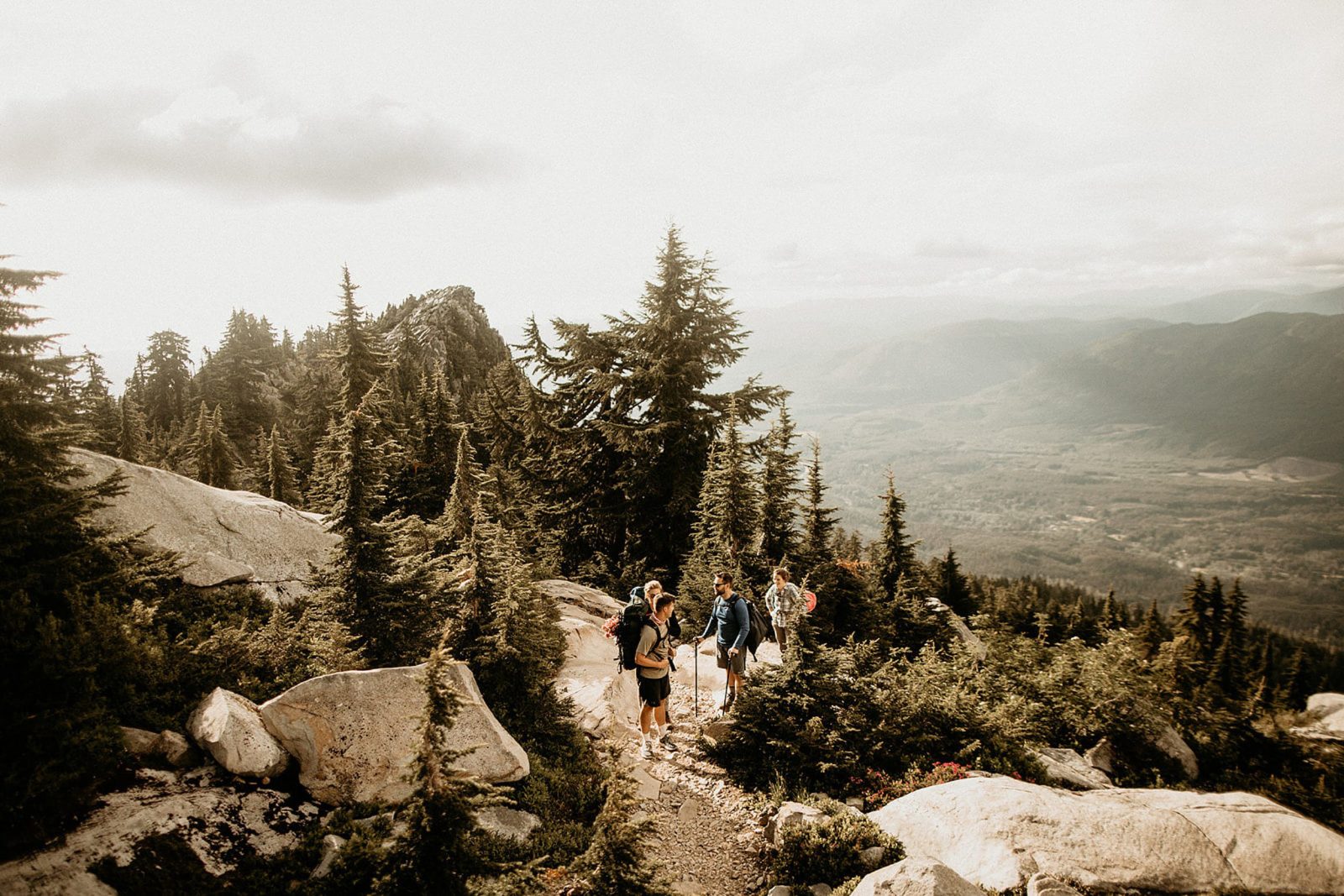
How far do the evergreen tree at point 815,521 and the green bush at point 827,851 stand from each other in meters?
13.1

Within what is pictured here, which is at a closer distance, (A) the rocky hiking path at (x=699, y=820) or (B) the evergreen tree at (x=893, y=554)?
(A) the rocky hiking path at (x=699, y=820)

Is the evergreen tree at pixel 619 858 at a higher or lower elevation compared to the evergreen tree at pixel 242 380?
lower

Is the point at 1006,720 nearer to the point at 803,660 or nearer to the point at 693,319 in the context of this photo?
the point at 803,660

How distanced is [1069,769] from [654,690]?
30.4 ft

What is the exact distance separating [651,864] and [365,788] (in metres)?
4.90

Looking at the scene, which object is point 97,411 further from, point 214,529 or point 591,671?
point 591,671

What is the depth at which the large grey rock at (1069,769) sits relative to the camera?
11602 millimetres

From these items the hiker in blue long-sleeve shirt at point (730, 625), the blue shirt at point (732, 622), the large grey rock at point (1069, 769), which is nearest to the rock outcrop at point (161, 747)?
the hiker in blue long-sleeve shirt at point (730, 625)

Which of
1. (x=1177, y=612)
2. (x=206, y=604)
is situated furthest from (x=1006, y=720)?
(x=1177, y=612)

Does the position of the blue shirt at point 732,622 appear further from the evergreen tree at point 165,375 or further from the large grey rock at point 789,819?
the evergreen tree at point 165,375

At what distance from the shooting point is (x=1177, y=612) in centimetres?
5084

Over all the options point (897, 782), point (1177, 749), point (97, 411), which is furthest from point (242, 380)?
point (1177, 749)

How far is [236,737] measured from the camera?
7.25 m

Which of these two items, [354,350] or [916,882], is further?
[354,350]
